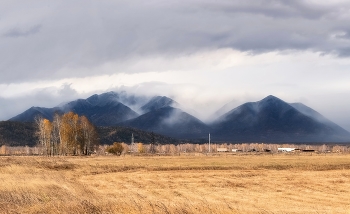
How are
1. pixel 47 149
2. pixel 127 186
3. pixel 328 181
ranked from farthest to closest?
pixel 47 149 < pixel 328 181 < pixel 127 186

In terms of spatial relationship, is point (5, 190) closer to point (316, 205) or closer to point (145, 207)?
point (145, 207)

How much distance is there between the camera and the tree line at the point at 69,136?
465 ft

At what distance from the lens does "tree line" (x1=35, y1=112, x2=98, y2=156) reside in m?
142

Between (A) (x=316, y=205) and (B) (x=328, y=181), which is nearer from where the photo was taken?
(A) (x=316, y=205)

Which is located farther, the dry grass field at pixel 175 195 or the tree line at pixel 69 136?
the tree line at pixel 69 136

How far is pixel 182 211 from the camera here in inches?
925

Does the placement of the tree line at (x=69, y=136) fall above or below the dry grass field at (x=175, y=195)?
above

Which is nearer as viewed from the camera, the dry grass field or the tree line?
the dry grass field

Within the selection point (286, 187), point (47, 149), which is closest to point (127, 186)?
point (286, 187)

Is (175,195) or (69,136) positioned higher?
(69,136)

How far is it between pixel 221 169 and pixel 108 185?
30.2 m

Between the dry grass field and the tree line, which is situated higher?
the tree line

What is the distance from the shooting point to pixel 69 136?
141 meters

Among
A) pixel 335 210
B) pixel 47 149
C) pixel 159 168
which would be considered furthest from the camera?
pixel 47 149
